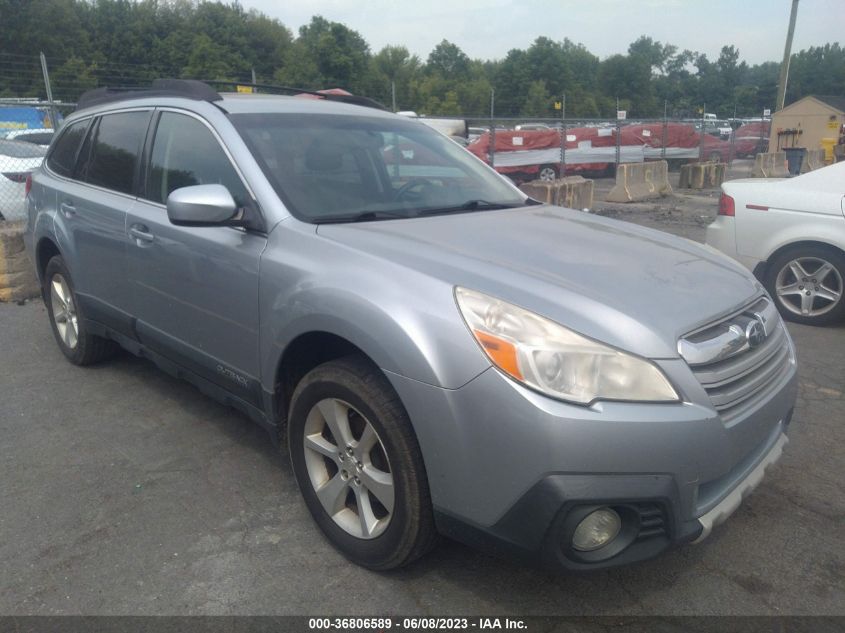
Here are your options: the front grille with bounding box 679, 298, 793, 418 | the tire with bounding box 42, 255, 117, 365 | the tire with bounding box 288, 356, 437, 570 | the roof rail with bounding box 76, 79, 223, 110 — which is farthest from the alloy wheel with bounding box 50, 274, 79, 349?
the front grille with bounding box 679, 298, 793, 418

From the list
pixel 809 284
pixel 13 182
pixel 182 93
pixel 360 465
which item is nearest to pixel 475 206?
pixel 360 465

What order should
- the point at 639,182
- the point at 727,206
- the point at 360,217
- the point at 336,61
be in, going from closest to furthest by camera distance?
the point at 360,217, the point at 727,206, the point at 639,182, the point at 336,61

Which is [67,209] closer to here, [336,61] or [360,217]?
[360,217]

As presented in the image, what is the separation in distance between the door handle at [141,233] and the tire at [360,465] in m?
1.38

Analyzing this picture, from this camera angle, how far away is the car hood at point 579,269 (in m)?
2.23

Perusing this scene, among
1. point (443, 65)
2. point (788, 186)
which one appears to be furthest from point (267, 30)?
point (788, 186)

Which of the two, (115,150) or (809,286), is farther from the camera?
(809,286)

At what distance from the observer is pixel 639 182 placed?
50.2ft

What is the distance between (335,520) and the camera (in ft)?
8.96

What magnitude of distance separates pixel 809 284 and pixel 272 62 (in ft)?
223

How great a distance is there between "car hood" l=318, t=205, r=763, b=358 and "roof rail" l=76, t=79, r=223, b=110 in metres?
1.26

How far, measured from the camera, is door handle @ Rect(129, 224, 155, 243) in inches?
140

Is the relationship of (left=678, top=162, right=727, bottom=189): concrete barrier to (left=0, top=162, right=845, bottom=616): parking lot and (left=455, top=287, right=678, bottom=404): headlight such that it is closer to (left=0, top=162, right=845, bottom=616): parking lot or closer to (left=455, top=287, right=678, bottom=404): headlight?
(left=0, top=162, right=845, bottom=616): parking lot

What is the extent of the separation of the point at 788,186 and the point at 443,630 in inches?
206
